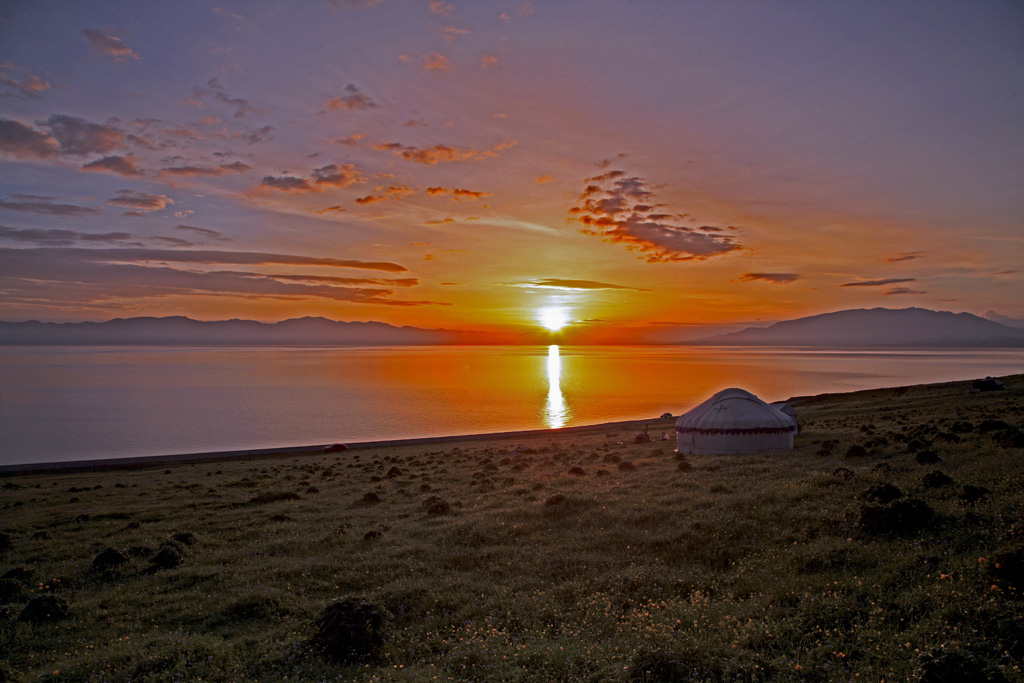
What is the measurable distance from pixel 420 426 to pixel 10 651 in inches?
3418

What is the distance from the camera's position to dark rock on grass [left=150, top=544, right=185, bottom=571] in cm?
1714

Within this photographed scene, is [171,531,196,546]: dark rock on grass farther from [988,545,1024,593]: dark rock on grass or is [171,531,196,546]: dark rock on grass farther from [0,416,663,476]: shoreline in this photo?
[0,416,663,476]: shoreline

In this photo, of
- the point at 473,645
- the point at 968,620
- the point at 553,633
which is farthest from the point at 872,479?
the point at 473,645

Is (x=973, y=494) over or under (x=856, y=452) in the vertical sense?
over

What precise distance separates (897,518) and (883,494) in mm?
2375

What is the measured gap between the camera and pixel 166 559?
17359mm

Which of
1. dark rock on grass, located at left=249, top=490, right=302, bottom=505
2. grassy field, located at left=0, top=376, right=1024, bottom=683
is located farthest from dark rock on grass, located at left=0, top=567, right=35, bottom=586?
dark rock on grass, located at left=249, top=490, right=302, bottom=505

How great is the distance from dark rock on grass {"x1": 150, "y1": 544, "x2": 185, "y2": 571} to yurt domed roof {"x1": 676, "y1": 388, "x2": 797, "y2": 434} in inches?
1229

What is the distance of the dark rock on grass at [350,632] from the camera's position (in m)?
10.1

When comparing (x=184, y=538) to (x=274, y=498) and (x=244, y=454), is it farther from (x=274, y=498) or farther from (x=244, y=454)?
(x=244, y=454)

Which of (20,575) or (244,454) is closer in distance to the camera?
(20,575)

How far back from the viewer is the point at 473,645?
10.1 m

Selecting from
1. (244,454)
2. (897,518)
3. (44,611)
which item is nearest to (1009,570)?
(897,518)

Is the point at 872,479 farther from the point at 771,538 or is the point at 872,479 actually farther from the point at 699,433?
the point at 699,433
